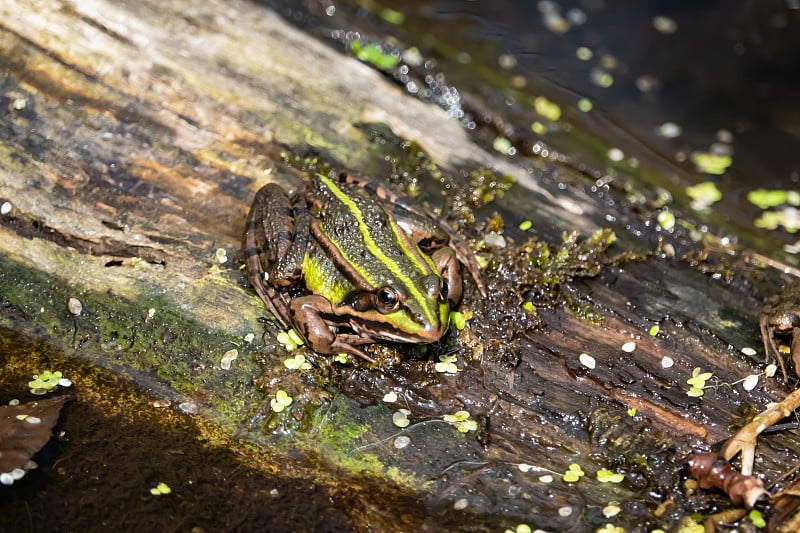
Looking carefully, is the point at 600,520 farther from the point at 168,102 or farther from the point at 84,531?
the point at 168,102

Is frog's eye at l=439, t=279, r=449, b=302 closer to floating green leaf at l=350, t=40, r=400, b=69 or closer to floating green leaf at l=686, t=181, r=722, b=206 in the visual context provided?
floating green leaf at l=350, t=40, r=400, b=69

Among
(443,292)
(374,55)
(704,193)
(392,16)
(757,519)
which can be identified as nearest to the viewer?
(757,519)

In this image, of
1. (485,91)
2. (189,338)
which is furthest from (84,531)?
(485,91)

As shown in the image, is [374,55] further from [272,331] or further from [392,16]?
[272,331]

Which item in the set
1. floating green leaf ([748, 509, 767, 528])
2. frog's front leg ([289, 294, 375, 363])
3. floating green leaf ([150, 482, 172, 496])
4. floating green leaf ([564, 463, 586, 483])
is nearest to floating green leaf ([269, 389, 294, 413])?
frog's front leg ([289, 294, 375, 363])

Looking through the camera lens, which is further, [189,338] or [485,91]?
[485,91]

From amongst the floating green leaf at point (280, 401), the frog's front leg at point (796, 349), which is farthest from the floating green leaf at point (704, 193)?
the floating green leaf at point (280, 401)

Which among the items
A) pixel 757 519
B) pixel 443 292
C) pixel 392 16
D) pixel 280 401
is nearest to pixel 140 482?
pixel 280 401
